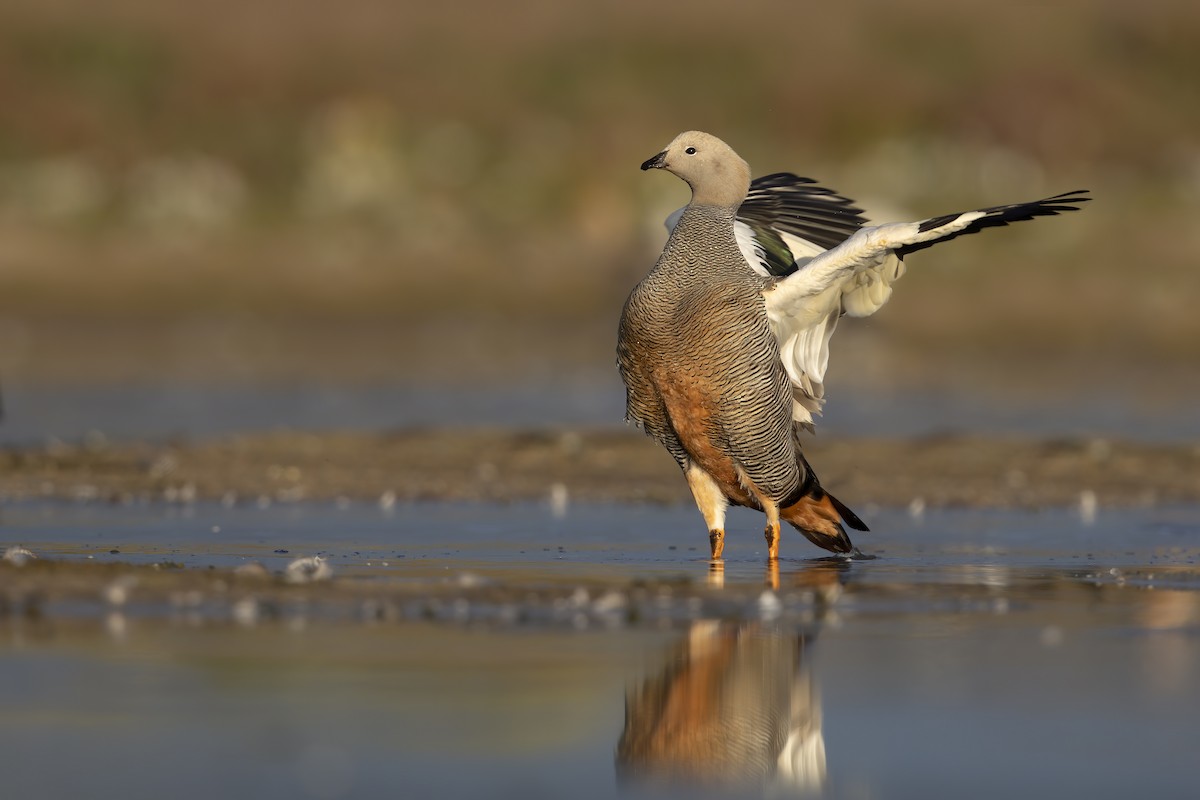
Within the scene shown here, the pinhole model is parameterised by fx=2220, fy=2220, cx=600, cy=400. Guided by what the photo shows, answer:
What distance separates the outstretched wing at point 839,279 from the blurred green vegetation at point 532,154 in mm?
13171

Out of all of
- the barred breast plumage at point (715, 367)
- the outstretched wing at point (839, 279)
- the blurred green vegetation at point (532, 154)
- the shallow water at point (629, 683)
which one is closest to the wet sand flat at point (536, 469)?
the barred breast plumage at point (715, 367)

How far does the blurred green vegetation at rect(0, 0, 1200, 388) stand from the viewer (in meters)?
28.7

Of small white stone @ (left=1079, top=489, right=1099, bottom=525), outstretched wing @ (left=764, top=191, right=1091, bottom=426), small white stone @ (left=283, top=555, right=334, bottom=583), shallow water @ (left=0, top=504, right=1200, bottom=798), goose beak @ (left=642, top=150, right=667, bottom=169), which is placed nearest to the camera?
shallow water @ (left=0, top=504, right=1200, bottom=798)

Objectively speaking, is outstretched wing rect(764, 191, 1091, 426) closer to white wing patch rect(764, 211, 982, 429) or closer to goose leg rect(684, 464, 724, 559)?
white wing patch rect(764, 211, 982, 429)

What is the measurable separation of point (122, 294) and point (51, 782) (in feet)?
80.0

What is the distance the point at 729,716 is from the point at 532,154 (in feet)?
89.7

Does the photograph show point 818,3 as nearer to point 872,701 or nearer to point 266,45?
point 266,45

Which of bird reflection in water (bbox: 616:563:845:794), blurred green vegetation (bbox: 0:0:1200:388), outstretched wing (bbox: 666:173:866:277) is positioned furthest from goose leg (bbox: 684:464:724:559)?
blurred green vegetation (bbox: 0:0:1200:388)

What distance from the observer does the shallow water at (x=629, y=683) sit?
18.9ft

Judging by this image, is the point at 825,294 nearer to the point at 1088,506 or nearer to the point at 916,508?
the point at 916,508

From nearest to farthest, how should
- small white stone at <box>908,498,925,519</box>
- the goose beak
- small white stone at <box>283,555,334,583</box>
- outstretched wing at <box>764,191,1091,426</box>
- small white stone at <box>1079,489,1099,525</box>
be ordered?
1. small white stone at <box>283,555,334,583</box>
2. outstretched wing at <box>764,191,1091,426</box>
3. the goose beak
4. small white stone at <box>1079,489,1099,525</box>
5. small white stone at <box>908,498,925,519</box>

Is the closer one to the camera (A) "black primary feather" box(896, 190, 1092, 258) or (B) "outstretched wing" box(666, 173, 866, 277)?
(A) "black primary feather" box(896, 190, 1092, 258)

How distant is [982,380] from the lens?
22.4 meters

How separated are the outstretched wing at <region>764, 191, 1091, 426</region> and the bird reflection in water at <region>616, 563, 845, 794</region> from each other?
2.34m
